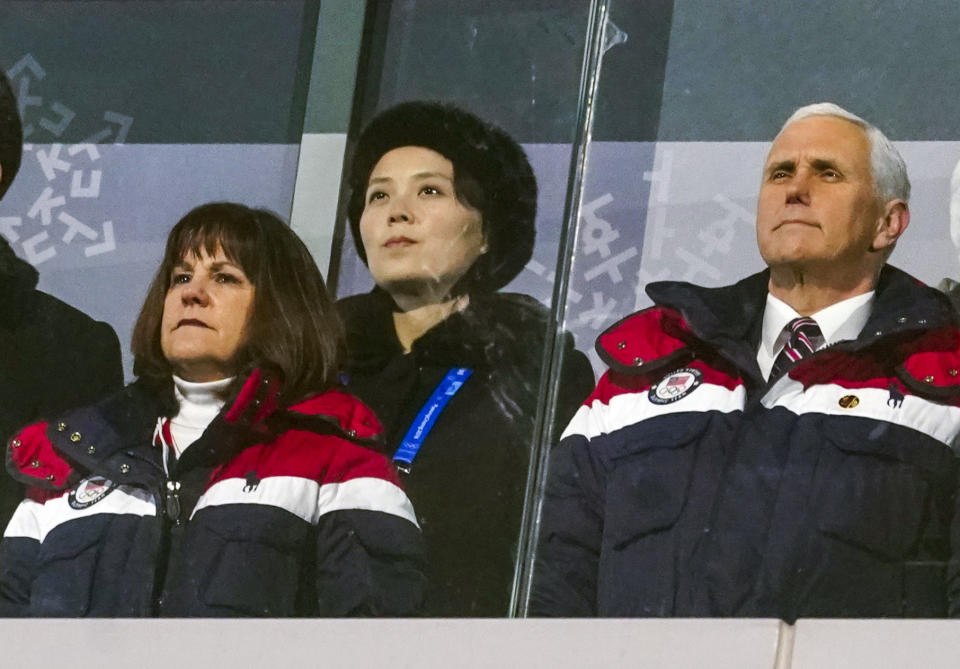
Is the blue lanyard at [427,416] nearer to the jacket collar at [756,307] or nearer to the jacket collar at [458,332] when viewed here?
the jacket collar at [458,332]

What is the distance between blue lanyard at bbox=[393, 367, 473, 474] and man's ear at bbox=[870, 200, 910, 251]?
0.57m

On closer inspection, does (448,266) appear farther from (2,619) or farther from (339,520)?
(2,619)

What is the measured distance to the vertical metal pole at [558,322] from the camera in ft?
7.30

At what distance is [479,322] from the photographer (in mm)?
2402

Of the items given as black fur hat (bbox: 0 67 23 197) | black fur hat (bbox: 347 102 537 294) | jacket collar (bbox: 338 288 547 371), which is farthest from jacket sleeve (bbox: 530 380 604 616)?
black fur hat (bbox: 0 67 23 197)

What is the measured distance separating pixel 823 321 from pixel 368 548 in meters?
0.66

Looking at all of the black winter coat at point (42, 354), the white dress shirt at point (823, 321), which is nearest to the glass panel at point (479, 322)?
the white dress shirt at point (823, 321)

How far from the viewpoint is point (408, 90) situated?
251 centimetres

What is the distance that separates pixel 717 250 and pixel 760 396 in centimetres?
23

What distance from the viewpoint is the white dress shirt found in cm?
218

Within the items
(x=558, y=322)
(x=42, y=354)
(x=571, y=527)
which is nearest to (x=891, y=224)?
(x=558, y=322)

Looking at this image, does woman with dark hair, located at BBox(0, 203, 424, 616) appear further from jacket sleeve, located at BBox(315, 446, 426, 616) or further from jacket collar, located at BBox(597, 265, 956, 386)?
jacket collar, located at BBox(597, 265, 956, 386)

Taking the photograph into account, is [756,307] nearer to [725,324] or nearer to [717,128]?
[725,324]
